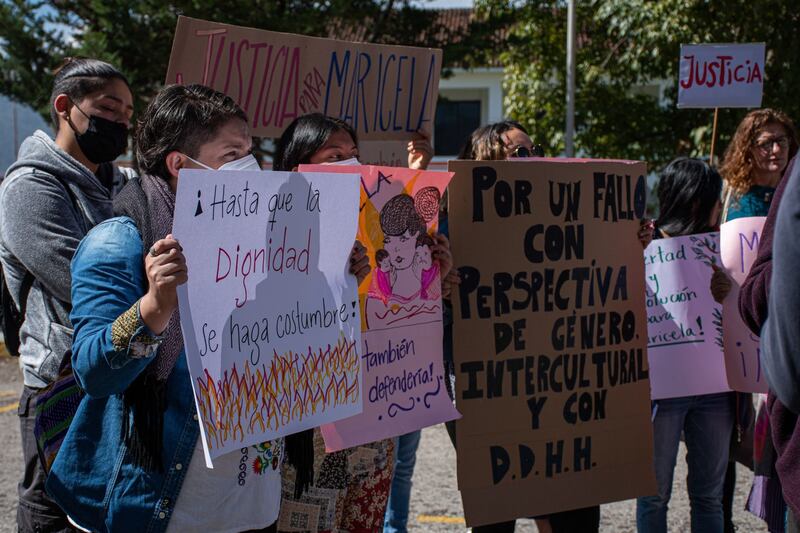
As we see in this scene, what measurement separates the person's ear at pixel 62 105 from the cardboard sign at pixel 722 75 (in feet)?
9.48

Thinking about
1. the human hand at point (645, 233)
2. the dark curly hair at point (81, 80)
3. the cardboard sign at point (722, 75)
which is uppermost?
the cardboard sign at point (722, 75)

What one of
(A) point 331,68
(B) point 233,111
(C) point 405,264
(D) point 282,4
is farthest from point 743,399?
(D) point 282,4

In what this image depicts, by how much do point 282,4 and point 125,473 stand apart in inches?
350

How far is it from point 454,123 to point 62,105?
90.0 feet

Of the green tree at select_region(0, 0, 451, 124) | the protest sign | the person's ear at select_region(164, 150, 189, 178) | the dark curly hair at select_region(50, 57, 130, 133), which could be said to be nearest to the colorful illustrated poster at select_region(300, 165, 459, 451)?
the person's ear at select_region(164, 150, 189, 178)

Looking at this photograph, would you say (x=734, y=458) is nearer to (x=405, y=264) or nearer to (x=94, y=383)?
(x=405, y=264)

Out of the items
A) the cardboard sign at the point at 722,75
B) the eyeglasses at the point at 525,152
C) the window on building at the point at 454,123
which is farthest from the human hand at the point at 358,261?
the window on building at the point at 454,123

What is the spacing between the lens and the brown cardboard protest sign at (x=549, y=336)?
8.70 feet

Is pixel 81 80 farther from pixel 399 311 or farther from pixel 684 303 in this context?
pixel 684 303

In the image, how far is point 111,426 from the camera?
1830mm

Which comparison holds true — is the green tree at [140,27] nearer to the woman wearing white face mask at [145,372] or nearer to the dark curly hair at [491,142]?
the dark curly hair at [491,142]

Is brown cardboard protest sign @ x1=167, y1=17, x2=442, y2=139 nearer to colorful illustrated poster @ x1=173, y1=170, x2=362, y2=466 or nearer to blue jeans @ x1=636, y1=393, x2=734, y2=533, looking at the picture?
colorful illustrated poster @ x1=173, y1=170, x2=362, y2=466

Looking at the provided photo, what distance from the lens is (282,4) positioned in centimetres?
995

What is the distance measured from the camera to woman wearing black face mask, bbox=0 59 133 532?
238 centimetres
